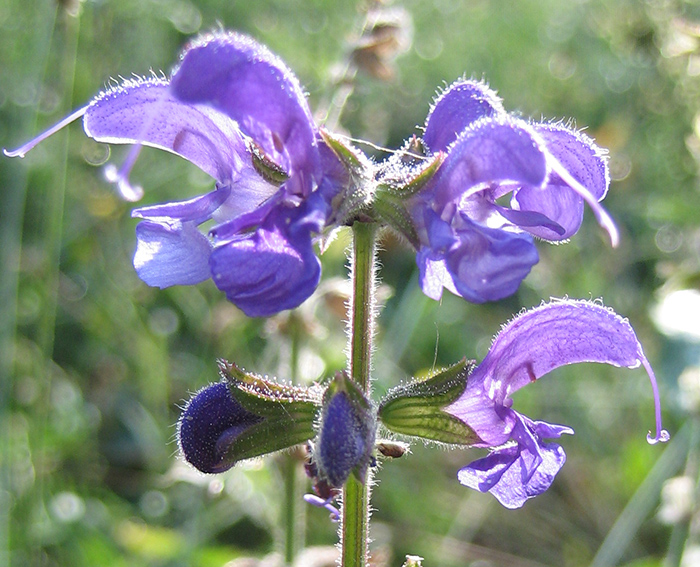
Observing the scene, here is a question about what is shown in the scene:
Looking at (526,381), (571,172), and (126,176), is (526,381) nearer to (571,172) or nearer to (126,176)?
(571,172)

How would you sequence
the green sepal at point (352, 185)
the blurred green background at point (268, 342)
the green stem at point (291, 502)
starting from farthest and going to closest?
the blurred green background at point (268, 342)
the green stem at point (291, 502)
the green sepal at point (352, 185)

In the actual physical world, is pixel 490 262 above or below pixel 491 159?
below

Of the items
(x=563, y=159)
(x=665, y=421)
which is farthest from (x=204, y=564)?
(x=665, y=421)

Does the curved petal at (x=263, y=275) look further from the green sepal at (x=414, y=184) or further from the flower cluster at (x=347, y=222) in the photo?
Answer: the green sepal at (x=414, y=184)

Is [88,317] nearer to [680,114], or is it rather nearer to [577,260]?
[577,260]

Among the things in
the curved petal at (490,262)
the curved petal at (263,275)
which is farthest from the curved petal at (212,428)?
the curved petal at (490,262)

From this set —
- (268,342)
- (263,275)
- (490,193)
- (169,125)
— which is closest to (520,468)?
(490,193)
